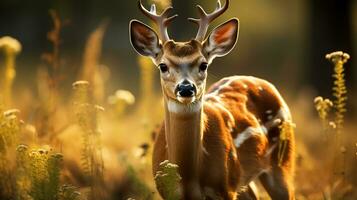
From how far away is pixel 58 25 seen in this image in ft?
25.3

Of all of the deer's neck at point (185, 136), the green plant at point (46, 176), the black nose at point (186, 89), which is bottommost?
the green plant at point (46, 176)

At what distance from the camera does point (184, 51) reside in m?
7.03

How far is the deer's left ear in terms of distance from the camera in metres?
7.39

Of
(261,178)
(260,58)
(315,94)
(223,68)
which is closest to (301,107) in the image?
(315,94)

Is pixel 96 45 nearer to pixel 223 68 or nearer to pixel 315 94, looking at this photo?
pixel 315 94

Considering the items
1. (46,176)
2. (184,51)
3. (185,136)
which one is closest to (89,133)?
(185,136)

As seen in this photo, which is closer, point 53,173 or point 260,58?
point 53,173

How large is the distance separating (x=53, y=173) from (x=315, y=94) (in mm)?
9783

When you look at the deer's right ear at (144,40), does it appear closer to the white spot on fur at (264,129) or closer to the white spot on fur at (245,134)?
the white spot on fur at (245,134)

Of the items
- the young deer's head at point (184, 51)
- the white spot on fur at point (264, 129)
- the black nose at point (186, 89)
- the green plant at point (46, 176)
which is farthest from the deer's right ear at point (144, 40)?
the green plant at point (46, 176)

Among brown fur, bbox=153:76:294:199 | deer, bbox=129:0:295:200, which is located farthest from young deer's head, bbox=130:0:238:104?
brown fur, bbox=153:76:294:199

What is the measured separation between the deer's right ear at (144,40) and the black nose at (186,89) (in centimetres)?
76

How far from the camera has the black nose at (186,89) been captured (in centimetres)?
660

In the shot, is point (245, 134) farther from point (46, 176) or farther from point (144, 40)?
point (46, 176)
